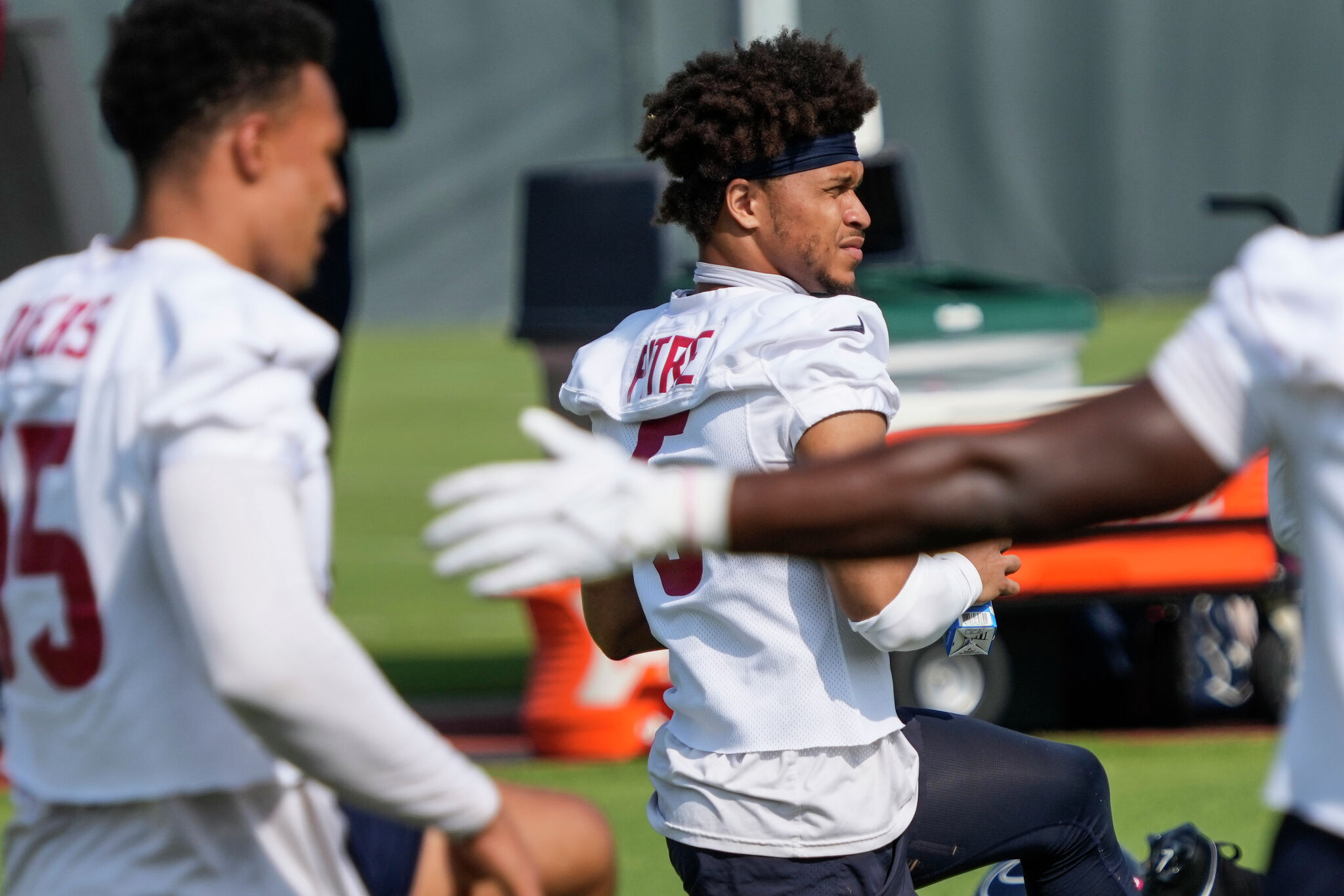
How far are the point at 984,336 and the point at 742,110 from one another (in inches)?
136

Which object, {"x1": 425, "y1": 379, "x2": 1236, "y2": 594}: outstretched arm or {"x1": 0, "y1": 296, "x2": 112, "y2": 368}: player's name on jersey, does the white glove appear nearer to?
{"x1": 425, "y1": 379, "x2": 1236, "y2": 594}: outstretched arm

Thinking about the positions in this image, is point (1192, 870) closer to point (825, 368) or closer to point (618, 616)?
point (618, 616)

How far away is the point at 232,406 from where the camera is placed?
1808 millimetres

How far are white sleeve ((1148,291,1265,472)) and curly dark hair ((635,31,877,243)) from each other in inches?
43.7

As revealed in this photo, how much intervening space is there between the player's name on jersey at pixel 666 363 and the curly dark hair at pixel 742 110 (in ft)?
0.81

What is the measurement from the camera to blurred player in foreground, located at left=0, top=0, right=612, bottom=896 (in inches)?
70.8

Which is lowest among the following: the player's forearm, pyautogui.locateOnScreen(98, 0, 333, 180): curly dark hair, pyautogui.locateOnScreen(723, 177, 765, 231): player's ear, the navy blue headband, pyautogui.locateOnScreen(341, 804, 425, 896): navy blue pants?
the player's forearm

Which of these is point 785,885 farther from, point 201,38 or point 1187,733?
point 1187,733

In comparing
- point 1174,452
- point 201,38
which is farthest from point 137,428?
point 1174,452

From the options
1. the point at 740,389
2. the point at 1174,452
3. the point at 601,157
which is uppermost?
the point at 1174,452

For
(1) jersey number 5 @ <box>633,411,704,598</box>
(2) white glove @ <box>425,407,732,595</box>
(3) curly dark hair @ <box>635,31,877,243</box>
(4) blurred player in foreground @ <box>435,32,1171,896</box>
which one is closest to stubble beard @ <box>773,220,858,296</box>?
(4) blurred player in foreground @ <box>435,32,1171,896</box>

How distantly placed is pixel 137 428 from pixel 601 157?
21.0m

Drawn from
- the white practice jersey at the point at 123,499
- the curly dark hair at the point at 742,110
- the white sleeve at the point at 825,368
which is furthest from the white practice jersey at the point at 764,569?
the white practice jersey at the point at 123,499

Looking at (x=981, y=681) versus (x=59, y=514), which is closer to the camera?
(x=59, y=514)
